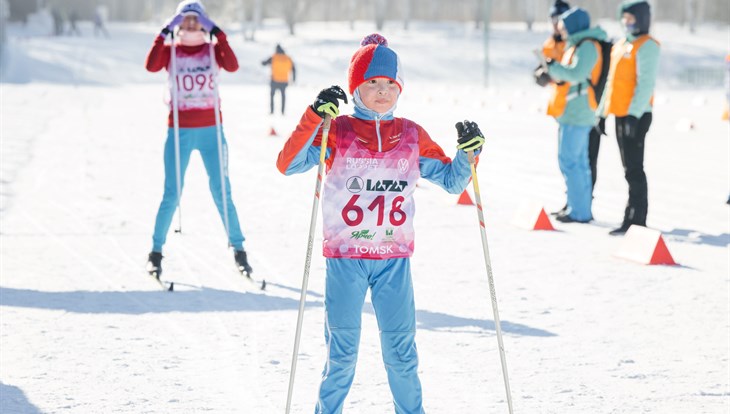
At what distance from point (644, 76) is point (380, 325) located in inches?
A: 221

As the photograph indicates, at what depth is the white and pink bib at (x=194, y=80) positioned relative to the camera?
7035 millimetres

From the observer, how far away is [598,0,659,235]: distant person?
8.94 meters

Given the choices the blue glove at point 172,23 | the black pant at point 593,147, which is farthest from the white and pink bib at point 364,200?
the black pant at point 593,147

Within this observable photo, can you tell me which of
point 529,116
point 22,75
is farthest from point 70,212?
point 22,75

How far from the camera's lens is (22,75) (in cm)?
3381

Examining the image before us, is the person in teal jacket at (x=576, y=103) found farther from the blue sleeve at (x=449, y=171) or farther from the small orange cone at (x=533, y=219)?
the blue sleeve at (x=449, y=171)

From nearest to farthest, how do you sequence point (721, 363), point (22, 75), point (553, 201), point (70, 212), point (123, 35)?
point (721, 363) < point (70, 212) < point (553, 201) < point (22, 75) < point (123, 35)

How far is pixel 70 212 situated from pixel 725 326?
20.8 ft

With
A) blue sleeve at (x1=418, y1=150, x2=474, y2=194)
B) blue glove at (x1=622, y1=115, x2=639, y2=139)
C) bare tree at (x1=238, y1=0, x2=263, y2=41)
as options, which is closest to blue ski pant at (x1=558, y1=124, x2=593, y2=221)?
blue glove at (x1=622, y1=115, x2=639, y2=139)

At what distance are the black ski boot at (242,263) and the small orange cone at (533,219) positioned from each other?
3178mm

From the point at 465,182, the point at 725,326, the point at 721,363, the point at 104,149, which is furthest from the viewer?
the point at 104,149

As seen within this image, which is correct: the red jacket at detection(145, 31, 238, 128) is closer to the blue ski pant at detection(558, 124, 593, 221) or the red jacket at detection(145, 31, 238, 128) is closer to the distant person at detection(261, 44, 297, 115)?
the blue ski pant at detection(558, 124, 593, 221)

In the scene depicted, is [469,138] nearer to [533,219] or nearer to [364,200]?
[364,200]

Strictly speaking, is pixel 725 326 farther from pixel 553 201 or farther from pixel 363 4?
pixel 363 4
